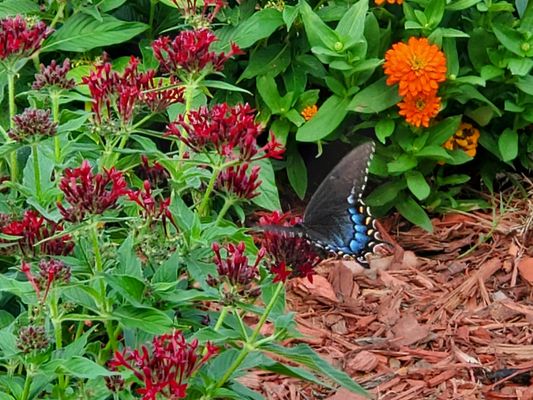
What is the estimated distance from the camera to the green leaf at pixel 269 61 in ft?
14.1

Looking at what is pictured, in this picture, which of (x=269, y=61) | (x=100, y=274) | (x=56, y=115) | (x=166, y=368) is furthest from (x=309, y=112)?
(x=166, y=368)

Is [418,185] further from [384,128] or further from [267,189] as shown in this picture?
[267,189]

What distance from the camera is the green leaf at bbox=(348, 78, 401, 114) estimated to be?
13.4 ft

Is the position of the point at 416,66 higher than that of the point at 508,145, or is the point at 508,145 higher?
the point at 416,66

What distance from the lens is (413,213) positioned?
426 cm

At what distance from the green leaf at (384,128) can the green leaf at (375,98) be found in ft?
0.29

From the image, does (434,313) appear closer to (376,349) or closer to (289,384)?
(376,349)

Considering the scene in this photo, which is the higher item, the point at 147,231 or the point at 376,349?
the point at 147,231

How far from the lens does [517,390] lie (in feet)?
11.0

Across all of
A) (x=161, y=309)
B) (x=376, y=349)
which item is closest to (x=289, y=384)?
(x=376, y=349)

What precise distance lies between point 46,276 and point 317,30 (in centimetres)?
208

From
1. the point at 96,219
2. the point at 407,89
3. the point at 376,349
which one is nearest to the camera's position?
the point at 96,219

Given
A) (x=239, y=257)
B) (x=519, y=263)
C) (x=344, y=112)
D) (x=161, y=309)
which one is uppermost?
(x=239, y=257)

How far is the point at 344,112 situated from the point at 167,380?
87.8 inches
